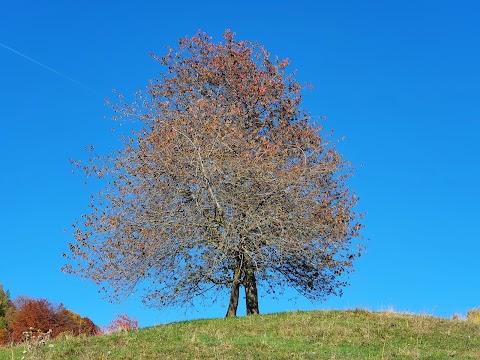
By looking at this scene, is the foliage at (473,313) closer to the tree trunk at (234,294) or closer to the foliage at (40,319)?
the tree trunk at (234,294)

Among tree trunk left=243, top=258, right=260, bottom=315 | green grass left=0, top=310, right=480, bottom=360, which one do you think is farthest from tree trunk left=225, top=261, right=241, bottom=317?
green grass left=0, top=310, right=480, bottom=360

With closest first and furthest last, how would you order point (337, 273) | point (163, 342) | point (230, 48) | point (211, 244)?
1. point (163, 342)
2. point (211, 244)
3. point (337, 273)
4. point (230, 48)

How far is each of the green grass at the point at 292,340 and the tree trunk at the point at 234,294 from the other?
3.32 m

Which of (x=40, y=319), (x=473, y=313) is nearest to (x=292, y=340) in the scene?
(x=473, y=313)

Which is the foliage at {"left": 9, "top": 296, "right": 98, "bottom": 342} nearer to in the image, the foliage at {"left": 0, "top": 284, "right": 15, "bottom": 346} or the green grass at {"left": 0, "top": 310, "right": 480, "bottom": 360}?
the foliage at {"left": 0, "top": 284, "right": 15, "bottom": 346}

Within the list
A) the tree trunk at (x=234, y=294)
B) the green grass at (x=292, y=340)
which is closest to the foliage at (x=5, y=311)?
the tree trunk at (x=234, y=294)

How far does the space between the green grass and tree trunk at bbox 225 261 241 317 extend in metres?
3.32

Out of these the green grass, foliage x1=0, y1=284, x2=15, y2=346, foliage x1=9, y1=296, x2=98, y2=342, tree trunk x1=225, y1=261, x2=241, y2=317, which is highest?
foliage x1=0, y1=284, x2=15, y2=346

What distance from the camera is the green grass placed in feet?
51.4

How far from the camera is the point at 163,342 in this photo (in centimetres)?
1755

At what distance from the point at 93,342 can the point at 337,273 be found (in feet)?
36.9

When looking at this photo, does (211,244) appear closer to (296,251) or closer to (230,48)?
(296,251)

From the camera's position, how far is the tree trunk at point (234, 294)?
25.2m

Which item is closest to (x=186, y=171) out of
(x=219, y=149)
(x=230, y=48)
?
(x=219, y=149)
